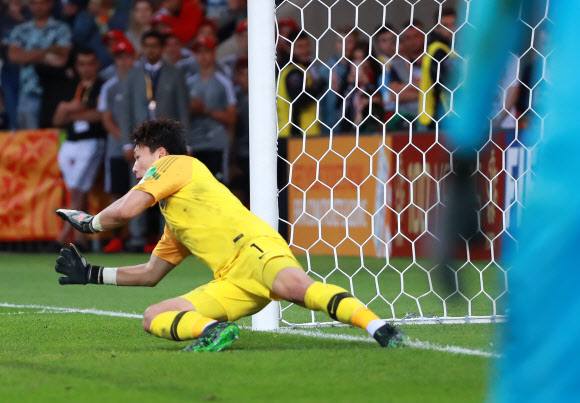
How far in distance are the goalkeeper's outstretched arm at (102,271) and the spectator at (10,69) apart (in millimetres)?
7264

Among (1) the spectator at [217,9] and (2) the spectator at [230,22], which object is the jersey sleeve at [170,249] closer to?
(2) the spectator at [230,22]

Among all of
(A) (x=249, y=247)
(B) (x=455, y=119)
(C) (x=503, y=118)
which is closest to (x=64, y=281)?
(A) (x=249, y=247)

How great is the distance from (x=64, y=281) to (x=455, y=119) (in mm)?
3246

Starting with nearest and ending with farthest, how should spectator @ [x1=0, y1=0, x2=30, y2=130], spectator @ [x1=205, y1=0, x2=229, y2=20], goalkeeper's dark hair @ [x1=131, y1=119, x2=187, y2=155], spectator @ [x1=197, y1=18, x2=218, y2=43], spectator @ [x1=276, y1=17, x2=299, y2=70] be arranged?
goalkeeper's dark hair @ [x1=131, y1=119, x2=187, y2=155]
spectator @ [x1=276, y1=17, x2=299, y2=70]
spectator @ [x1=197, y1=18, x2=218, y2=43]
spectator @ [x1=205, y1=0, x2=229, y2=20]
spectator @ [x1=0, y1=0, x2=30, y2=130]

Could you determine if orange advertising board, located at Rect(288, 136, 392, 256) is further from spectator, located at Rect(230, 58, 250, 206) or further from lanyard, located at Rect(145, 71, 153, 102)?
lanyard, located at Rect(145, 71, 153, 102)

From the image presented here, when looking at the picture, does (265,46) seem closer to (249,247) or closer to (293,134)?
(249,247)

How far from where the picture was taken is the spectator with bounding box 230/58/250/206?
10406 millimetres

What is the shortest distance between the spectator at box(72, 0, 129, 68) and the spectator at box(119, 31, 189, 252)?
113 centimetres

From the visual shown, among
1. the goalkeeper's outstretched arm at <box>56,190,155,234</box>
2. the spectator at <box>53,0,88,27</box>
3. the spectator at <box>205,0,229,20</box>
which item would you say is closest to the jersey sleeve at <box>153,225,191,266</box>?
the goalkeeper's outstretched arm at <box>56,190,155,234</box>

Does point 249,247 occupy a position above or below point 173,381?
above

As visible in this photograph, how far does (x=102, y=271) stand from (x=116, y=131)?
591 centimetres

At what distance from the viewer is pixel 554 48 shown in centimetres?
155

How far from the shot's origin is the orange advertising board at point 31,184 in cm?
1082

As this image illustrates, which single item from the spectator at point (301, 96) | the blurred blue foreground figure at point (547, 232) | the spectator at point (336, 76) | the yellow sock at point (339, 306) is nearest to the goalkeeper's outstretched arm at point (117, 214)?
the yellow sock at point (339, 306)
